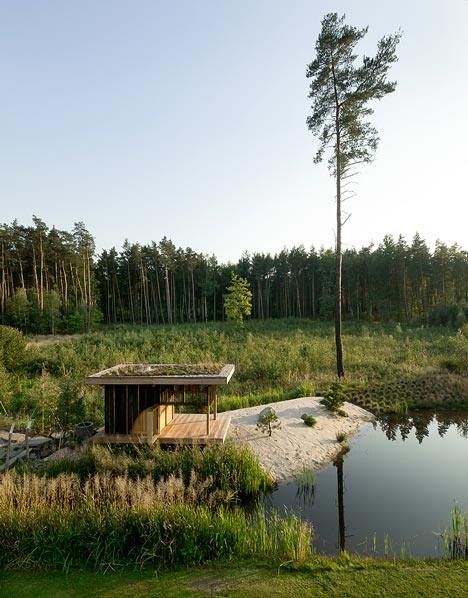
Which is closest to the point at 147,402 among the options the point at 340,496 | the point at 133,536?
the point at 133,536

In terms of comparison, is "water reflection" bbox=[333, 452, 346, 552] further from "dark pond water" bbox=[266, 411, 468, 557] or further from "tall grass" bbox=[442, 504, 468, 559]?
"tall grass" bbox=[442, 504, 468, 559]

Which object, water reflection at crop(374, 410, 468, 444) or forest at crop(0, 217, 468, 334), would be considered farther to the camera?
forest at crop(0, 217, 468, 334)

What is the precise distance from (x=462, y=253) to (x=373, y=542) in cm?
4523

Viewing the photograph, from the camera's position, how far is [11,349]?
16.8 metres

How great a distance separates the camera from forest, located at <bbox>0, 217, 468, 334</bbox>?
123ft

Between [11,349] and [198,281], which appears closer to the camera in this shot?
[11,349]

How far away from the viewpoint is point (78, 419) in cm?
930

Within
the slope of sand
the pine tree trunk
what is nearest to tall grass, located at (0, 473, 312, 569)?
the slope of sand

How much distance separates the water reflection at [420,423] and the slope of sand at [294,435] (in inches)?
26.5

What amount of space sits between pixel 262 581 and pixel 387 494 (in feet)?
12.5

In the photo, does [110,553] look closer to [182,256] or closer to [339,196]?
[339,196]

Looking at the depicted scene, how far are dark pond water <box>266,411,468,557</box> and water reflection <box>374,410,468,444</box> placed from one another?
0.11 m

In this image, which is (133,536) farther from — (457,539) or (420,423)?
(420,423)

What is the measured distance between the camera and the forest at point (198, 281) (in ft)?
123
